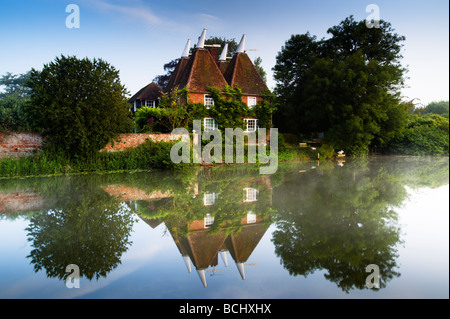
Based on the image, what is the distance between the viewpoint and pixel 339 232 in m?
5.89

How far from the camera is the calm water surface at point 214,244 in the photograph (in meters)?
3.88

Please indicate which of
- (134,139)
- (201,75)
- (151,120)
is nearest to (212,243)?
(134,139)

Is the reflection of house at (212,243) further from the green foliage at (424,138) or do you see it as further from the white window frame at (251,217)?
the green foliage at (424,138)

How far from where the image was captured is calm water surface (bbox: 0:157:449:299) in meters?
3.88

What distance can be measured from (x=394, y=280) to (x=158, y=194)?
297 inches

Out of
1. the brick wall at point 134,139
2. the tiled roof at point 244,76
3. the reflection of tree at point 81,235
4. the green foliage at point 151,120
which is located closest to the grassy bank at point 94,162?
the brick wall at point 134,139

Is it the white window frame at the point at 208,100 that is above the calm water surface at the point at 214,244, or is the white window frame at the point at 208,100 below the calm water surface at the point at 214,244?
above

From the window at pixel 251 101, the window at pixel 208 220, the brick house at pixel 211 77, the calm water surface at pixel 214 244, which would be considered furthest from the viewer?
the window at pixel 251 101

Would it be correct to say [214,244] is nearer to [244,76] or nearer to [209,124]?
[209,124]

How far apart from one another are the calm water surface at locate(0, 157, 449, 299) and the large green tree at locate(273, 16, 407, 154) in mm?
15592

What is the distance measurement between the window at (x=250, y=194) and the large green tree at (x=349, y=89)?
16556mm
